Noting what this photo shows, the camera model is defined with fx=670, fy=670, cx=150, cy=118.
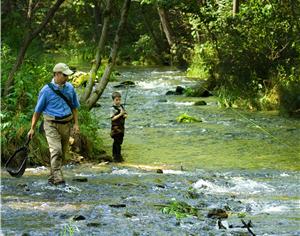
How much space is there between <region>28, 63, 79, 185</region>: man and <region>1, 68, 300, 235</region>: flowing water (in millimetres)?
350

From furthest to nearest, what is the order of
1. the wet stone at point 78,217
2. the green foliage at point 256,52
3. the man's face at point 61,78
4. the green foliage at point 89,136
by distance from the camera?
the green foliage at point 256,52 < the green foliage at point 89,136 < the man's face at point 61,78 < the wet stone at point 78,217

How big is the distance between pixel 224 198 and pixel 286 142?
6488 mm

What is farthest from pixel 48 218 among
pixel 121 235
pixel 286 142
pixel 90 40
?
pixel 90 40

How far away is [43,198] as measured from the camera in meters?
9.13

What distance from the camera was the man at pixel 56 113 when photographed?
998 cm

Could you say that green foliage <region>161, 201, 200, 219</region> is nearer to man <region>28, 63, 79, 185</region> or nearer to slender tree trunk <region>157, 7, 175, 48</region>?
man <region>28, 63, 79, 185</region>

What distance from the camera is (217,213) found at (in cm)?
809

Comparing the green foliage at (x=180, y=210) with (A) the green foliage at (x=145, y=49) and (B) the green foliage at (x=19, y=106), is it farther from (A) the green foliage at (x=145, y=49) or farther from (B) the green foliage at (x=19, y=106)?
(A) the green foliage at (x=145, y=49)

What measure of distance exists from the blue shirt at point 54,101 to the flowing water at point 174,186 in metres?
1.11

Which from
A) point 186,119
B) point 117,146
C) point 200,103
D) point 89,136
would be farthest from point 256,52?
point 89,136

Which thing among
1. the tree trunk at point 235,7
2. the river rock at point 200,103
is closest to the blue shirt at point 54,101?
the river rock at point 200,103

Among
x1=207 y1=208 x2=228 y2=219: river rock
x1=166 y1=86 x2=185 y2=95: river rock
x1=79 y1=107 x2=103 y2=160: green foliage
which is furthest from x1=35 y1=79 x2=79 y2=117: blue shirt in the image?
x1=166 y1=86 x2=185 y2=95: river rock

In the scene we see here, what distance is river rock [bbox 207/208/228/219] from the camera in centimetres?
803

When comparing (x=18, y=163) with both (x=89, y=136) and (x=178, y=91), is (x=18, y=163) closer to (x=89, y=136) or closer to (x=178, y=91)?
(x=89, y=136)
